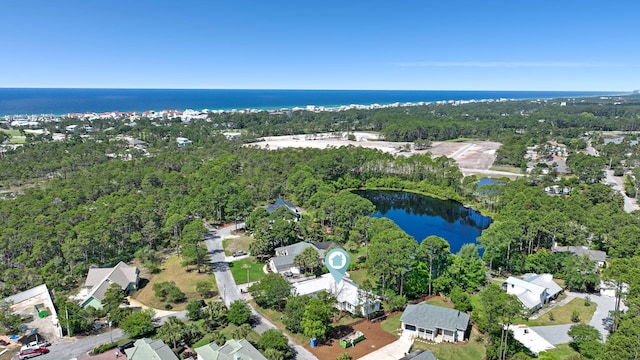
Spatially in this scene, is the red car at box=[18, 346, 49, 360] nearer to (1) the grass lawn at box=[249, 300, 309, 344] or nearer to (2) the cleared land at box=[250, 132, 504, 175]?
(1) the grass lawn at box=[249, 300, 309, 344]

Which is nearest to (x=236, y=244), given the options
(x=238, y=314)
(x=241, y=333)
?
(x=238, y=314)

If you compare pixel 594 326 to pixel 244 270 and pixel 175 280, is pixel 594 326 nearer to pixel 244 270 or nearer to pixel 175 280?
pixel 244 270

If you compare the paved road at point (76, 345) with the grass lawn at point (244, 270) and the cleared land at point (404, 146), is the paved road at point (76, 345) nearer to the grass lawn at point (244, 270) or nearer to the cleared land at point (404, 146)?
the grass lawn at point (244, 270)

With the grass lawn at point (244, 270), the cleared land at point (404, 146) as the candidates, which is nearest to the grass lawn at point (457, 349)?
the grass lawn at point (244, 270)

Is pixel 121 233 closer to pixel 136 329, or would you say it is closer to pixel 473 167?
pixel 136 329

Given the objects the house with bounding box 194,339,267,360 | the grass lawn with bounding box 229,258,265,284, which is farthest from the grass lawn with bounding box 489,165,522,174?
the house with bounding box 194,339,267,360
